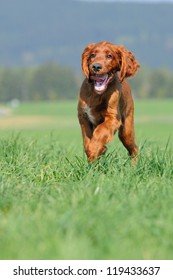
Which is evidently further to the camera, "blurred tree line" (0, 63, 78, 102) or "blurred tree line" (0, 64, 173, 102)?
"blurred tree line" (0, 63, 78, 102)

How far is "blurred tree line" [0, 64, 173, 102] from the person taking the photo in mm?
116938

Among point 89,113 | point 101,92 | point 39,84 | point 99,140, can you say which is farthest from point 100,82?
point 39,84

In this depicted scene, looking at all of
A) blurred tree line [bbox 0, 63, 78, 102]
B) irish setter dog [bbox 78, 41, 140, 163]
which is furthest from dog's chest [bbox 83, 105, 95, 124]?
blurred tree line [bbox 0, 63, 78, 102]

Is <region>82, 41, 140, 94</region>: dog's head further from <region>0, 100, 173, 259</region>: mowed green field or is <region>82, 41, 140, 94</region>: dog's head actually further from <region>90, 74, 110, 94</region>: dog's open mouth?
<region>0, 100, 173, 259</region>: mowed green field

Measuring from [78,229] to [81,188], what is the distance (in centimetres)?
94

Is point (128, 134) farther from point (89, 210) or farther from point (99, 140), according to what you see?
point (89, 210)

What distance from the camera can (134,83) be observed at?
384ft

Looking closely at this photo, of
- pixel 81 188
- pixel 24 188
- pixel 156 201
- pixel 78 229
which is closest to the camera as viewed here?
pixel 78 229

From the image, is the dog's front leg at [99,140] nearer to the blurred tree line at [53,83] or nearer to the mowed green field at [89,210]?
the mowed green field at [89,210]

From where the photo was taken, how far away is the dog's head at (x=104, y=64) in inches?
259

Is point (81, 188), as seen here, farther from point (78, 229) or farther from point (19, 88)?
point (19, 88)

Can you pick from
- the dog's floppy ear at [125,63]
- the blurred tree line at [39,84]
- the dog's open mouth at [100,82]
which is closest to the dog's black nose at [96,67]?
the dog's open mouth at [100,82]

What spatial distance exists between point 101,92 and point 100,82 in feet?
0.29
